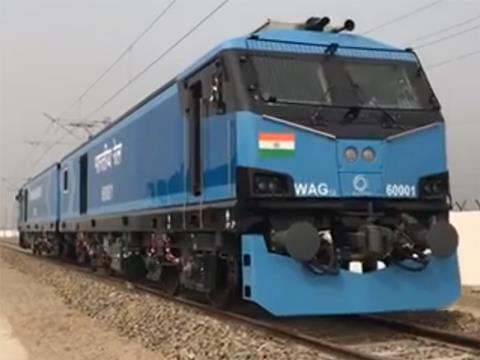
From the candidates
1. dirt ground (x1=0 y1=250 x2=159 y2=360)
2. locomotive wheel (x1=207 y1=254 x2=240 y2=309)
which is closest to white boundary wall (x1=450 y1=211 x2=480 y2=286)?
locomotive wheel (x1=207 y1=254 x2=240 y2=309)

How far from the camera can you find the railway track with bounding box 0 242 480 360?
7863mm

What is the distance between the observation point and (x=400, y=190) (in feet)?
30.5

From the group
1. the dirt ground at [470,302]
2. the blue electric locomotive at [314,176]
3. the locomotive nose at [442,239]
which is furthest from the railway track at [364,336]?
the dirt ground at [470,302]

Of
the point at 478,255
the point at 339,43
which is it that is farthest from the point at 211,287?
the point at 478,255

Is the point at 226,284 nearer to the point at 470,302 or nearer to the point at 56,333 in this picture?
the point at 56,333

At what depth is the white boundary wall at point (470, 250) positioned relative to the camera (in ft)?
Result: 51.7

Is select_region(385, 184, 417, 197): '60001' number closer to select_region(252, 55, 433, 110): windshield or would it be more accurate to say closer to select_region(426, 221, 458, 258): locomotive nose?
select_region(426, 221, 458, 258): locomotive nose

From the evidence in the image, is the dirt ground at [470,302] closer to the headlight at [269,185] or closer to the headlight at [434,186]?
the headlight at [434,186]

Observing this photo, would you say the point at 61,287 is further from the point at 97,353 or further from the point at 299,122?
the point at 299,122

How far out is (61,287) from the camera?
17.4 meters

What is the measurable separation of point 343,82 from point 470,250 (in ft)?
24.5

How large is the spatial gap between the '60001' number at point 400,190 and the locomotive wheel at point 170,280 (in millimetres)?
5064

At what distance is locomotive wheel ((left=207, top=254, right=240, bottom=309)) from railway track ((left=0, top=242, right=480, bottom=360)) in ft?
0.47

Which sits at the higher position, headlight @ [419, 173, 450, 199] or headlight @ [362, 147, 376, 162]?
headlight @ [362, 147, 376, 162]
